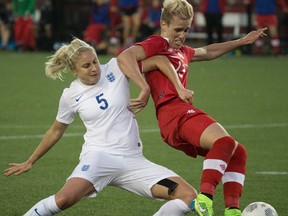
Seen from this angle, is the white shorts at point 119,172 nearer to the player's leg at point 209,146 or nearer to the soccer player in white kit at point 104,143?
the soccer player in white kit at point 104,143

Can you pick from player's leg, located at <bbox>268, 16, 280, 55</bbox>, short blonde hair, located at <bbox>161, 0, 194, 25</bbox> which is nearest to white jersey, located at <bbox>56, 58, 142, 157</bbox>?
short blonde hair, located at <bbox>161, 0, 194, 25</bbox>

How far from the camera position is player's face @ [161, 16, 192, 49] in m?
8.47

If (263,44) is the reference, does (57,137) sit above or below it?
above

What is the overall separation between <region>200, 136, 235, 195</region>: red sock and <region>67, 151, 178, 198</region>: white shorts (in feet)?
1.22

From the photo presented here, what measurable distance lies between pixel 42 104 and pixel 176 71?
996 centimetres

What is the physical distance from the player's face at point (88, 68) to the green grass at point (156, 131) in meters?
1.60

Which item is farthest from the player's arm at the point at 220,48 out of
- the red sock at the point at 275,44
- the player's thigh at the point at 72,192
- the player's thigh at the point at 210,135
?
the red sock at the point at 275,44

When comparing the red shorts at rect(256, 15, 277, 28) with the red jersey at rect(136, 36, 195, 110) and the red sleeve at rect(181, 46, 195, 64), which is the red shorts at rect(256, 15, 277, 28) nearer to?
the red sleeve at rect(181, 46, 195, 64)

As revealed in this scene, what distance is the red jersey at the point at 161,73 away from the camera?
27.8 feet

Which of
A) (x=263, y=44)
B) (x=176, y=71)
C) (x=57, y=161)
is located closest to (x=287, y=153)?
(x=57, y=161)

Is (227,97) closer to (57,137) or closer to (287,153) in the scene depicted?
(287,153)

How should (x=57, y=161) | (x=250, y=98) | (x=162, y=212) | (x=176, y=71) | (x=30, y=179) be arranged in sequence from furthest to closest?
(x=250, y=98)
(x=57, y=161)
(x=30, y=179)
(x=176, y=71)
(x=162, y=212)

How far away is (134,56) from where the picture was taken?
27.5 ft

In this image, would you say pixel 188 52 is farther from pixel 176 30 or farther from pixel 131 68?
pixel 131 68
